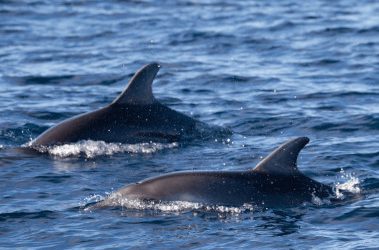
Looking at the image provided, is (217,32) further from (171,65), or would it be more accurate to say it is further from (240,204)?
(240,204)

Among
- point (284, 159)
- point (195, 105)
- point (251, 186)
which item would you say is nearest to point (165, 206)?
point (251, 186)

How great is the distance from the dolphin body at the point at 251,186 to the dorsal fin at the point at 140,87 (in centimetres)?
351

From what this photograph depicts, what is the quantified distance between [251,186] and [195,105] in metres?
8.02

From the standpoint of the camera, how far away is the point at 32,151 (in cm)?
1706

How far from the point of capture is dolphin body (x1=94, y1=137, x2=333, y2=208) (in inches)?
534

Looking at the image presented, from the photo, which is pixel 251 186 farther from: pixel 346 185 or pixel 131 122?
pixel 131 122

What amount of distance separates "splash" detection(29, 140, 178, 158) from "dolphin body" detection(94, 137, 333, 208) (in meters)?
3.27

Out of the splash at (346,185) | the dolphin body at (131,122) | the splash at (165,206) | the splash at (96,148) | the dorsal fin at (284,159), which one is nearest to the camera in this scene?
the dorsal fin at (284,159)

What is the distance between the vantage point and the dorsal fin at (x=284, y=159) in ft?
44.1

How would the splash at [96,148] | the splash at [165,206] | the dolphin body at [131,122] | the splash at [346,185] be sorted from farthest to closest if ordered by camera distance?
the dolphin body at [131,122], the splash at [96,148], the splash at [346,185], the splash at [165,206]

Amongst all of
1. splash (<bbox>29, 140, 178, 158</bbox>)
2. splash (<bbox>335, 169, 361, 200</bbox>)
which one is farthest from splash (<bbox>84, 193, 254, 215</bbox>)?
splash (<bbox>29, 140, 178, 158</bbox>)

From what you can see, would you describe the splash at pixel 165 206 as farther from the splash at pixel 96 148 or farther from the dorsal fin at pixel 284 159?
the splash at pixel 96 148

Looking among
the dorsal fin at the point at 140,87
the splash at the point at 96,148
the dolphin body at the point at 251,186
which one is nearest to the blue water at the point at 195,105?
the splash at the point at 96,148

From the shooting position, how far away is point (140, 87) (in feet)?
56.3
